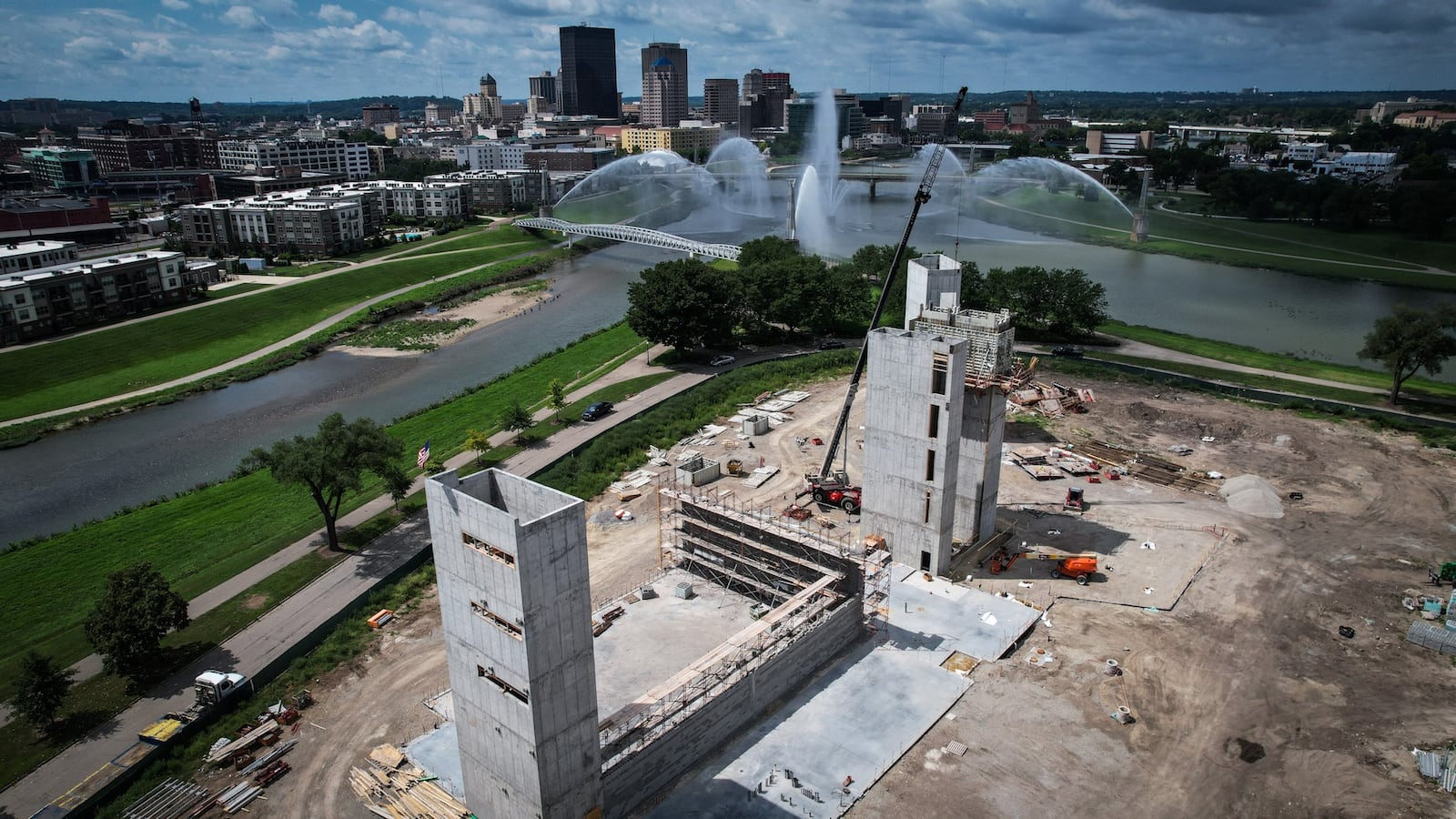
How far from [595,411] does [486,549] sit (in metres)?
37.9

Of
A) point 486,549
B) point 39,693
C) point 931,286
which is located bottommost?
point 39,693

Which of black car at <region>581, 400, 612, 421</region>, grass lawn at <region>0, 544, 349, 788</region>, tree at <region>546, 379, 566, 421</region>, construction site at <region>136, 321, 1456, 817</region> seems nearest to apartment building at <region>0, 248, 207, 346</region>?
tree at <region>546, 379, 566, 421</region>

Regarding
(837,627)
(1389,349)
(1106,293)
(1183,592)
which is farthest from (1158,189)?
(837,627)

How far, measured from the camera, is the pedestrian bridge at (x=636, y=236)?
107 m

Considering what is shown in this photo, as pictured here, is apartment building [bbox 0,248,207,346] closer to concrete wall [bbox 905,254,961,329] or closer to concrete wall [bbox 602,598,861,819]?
concrete wall [bbox 905,254,961,329]

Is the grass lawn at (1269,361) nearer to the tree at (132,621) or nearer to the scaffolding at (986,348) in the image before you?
the scaffolding at (986,348)

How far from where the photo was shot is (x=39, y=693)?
27.5 meters

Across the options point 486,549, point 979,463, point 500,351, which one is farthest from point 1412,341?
point 500,351

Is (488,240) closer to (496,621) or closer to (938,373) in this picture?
(938,373)

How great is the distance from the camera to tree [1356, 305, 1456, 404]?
185 feet

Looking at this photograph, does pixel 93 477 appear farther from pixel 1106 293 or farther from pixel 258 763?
pixel 1106 293

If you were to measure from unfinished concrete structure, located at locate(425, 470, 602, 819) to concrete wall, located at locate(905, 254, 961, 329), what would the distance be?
84.2ft

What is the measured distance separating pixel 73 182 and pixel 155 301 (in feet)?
377

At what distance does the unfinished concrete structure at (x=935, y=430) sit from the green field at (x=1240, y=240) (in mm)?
96183
